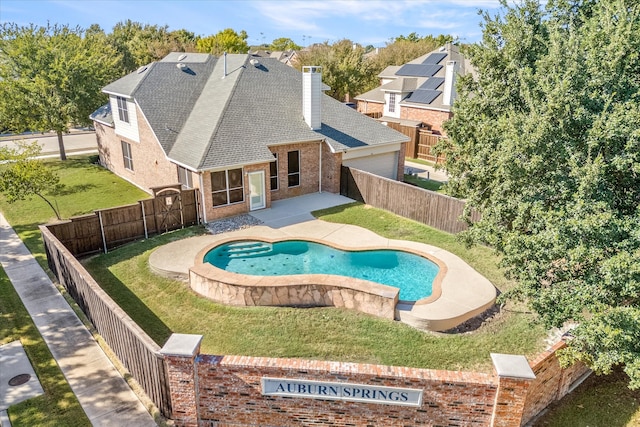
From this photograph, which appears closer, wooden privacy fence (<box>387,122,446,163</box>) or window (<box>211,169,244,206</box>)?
window (<box>211,169,244,206</box>)

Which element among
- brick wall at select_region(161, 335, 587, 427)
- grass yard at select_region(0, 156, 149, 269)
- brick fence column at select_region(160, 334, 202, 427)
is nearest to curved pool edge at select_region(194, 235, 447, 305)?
brick wall at select_region(161, 335, 587, 427)

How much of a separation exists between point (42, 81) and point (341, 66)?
91.9ft

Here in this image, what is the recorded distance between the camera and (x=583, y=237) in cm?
818

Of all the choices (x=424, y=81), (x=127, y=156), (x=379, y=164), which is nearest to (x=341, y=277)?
(x=379, y=164)

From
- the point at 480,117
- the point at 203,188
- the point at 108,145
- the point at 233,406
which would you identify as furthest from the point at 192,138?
the point at 233,406

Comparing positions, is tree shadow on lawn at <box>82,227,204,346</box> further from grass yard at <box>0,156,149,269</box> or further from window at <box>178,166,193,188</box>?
window at <box>178,166,193,188</box>

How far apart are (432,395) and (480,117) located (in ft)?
24.9

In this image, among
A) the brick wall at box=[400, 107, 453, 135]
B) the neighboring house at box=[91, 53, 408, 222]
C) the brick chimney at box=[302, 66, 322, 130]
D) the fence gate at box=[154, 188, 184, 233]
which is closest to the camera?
the fence gate at box=[154, 188, 184, 233]

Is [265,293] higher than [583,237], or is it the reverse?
[583,237]

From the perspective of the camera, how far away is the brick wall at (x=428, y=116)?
33.2 meters

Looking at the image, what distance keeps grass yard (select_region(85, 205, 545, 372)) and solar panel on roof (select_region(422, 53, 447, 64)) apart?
31.1 metres

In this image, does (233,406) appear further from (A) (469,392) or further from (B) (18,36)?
(B) (18,36)

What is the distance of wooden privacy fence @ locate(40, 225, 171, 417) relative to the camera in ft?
27.8

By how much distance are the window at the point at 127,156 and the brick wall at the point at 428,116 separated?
70.9ft
